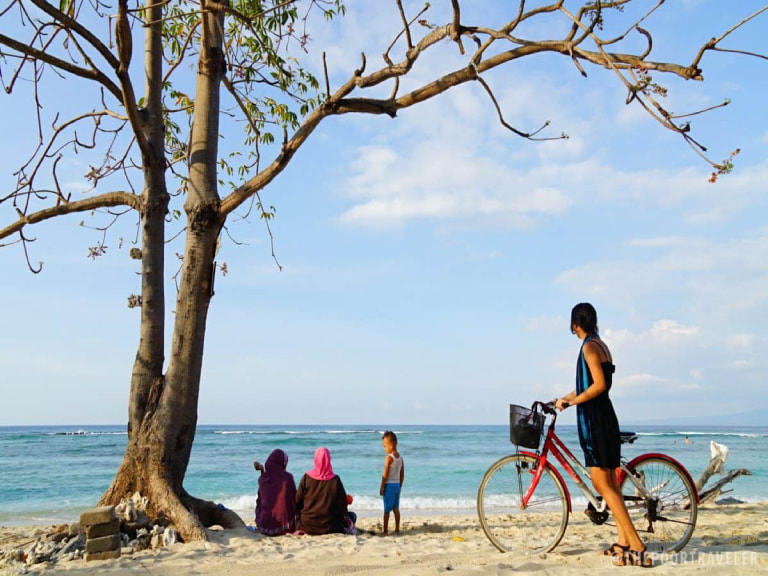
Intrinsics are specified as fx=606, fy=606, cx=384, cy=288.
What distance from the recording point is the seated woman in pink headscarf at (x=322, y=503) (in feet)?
20.0

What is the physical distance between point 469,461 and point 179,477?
18.9 m

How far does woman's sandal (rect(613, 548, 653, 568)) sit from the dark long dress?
284 centimetres

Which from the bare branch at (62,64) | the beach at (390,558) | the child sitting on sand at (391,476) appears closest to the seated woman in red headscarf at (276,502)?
the beach at (390,558)

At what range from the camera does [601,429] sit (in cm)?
423

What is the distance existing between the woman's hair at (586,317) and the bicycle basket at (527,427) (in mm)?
726

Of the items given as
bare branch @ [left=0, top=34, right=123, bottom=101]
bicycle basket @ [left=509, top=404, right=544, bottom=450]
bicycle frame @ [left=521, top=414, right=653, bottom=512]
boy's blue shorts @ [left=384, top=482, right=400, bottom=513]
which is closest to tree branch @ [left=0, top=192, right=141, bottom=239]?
bare branch @ [left=0, top=34, right=123, bottom=101]

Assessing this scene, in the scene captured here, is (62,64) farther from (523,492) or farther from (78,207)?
(523,492)

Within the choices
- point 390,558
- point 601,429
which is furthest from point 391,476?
point 601,429

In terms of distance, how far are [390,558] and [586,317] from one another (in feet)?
7.67

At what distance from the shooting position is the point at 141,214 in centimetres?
639

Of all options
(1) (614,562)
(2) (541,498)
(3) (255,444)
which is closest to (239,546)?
(2) (541,498)

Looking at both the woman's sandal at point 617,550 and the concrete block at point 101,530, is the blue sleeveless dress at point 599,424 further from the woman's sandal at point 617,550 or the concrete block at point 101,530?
the concrete block at point 101,530

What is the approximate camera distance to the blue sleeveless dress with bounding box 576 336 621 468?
165 inches

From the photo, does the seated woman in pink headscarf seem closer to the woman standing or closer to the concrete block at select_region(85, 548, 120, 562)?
the concrete block at select_region(85, 548, 120, 562)
